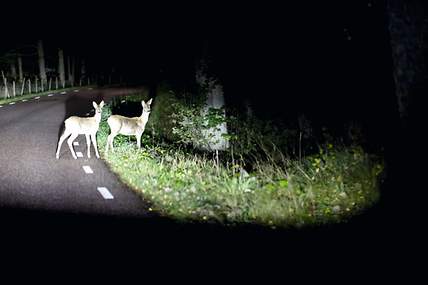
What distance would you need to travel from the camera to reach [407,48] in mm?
7711

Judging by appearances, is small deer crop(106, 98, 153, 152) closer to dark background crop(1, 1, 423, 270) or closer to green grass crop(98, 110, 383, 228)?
green grass crop(98, 110, 383, 228)

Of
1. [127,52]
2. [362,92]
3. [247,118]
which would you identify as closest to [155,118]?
[247,118]

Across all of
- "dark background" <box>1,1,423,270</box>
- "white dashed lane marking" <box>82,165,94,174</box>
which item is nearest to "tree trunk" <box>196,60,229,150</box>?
"dark background" <box>1,1,423,270</box>

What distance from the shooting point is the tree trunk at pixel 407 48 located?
7.61 metres

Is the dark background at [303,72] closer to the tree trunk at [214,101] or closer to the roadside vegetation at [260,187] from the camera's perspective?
the tree trunk at [214,101]

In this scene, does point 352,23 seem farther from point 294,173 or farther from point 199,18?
point 199,18

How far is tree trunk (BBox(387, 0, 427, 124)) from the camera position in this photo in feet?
25.0

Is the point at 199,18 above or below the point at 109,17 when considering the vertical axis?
below

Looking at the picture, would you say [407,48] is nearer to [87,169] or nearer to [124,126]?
[87,169]

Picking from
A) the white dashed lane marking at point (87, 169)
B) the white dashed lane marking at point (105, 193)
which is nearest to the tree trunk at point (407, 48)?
the white dashed lane marking at point (105, 193)

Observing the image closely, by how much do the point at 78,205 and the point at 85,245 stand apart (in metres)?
2.16

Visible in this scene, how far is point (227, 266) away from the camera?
18.1ft

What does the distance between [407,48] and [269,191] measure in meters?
3.17

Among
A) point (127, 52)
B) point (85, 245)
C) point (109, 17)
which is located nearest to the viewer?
point (85, 245)
